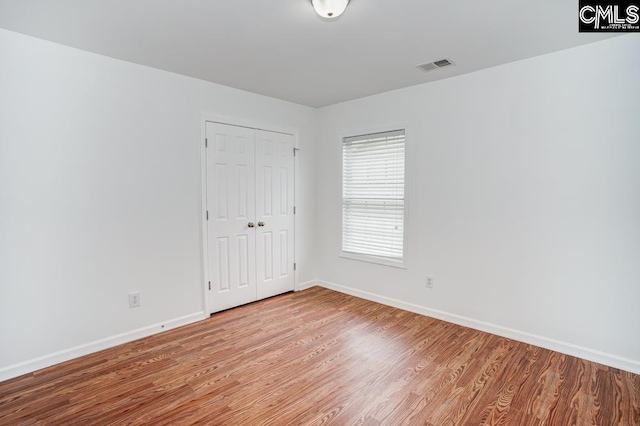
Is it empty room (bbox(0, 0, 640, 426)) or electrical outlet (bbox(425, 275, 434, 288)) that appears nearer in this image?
empty room (bbox(0, 0, 640, 426))

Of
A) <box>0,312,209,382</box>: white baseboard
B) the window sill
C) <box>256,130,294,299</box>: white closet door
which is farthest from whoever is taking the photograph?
<box>256,130,294,299</box>: white closet door

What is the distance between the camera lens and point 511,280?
3014 millimetres

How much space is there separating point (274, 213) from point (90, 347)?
2253mm

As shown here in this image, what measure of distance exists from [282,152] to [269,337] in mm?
2241

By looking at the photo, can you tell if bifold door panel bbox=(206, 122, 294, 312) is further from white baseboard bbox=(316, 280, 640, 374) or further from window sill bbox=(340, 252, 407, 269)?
white baseboard bbox=(316, 280, 640, 374)

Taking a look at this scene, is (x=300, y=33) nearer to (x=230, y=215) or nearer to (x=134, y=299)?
(x=230, y=215)

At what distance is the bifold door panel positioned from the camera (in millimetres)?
3561

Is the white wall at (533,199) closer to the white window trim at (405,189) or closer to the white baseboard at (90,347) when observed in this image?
the white window trim at (405,189)

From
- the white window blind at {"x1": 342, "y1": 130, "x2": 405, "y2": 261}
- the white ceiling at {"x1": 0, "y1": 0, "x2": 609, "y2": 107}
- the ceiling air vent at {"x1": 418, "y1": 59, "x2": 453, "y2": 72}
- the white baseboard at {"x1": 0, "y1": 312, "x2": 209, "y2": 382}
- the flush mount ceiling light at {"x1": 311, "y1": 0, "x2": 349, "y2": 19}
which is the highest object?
the ceiling air vent at {"x1": 418, "y1": 59, "x2": 453, "y2": 72}

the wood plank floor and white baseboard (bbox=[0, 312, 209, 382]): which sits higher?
white baseboard (bbox=[0, 312, 209, 382])

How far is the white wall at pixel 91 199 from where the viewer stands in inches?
95.3

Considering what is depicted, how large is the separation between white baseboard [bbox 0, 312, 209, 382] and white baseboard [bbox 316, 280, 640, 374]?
213 cm

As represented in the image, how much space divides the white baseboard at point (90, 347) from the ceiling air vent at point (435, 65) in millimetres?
3315

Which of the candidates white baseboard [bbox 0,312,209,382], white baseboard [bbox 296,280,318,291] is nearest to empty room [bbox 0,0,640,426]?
white baseboard [bbox 0,312,209,382]
